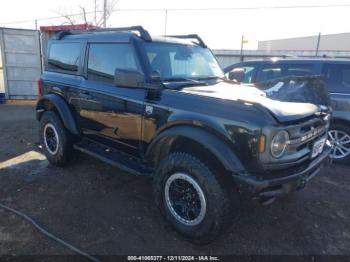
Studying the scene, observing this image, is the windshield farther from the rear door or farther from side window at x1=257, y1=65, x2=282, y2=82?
the rear door

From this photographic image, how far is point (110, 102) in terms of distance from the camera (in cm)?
365

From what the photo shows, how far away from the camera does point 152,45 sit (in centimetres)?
355

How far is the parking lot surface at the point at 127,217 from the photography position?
292 centimetres

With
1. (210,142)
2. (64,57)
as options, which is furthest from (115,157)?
(64,57)

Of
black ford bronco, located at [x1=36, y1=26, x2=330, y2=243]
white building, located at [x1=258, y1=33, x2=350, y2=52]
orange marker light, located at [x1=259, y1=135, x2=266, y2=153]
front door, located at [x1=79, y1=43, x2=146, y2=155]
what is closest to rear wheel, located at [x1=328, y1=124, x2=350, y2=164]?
black ford bronco, located at [x1=36, y1=26, x2=330, y2=243]

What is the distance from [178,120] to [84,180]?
7.14 feet

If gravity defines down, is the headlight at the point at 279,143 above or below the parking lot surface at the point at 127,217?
above

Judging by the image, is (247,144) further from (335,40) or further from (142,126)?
(335,40)

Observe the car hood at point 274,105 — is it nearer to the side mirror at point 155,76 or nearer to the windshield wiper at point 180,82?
the windshield wiper at point 180,82

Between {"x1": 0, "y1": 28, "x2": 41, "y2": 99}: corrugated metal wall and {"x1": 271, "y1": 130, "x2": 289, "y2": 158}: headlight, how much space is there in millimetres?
10884

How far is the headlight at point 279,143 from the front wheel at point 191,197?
0.58 meters

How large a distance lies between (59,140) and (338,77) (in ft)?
15.8

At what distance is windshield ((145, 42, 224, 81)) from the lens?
3465 mm

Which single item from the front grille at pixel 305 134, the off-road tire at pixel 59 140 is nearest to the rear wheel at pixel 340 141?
the front grille at pixel 305 134
